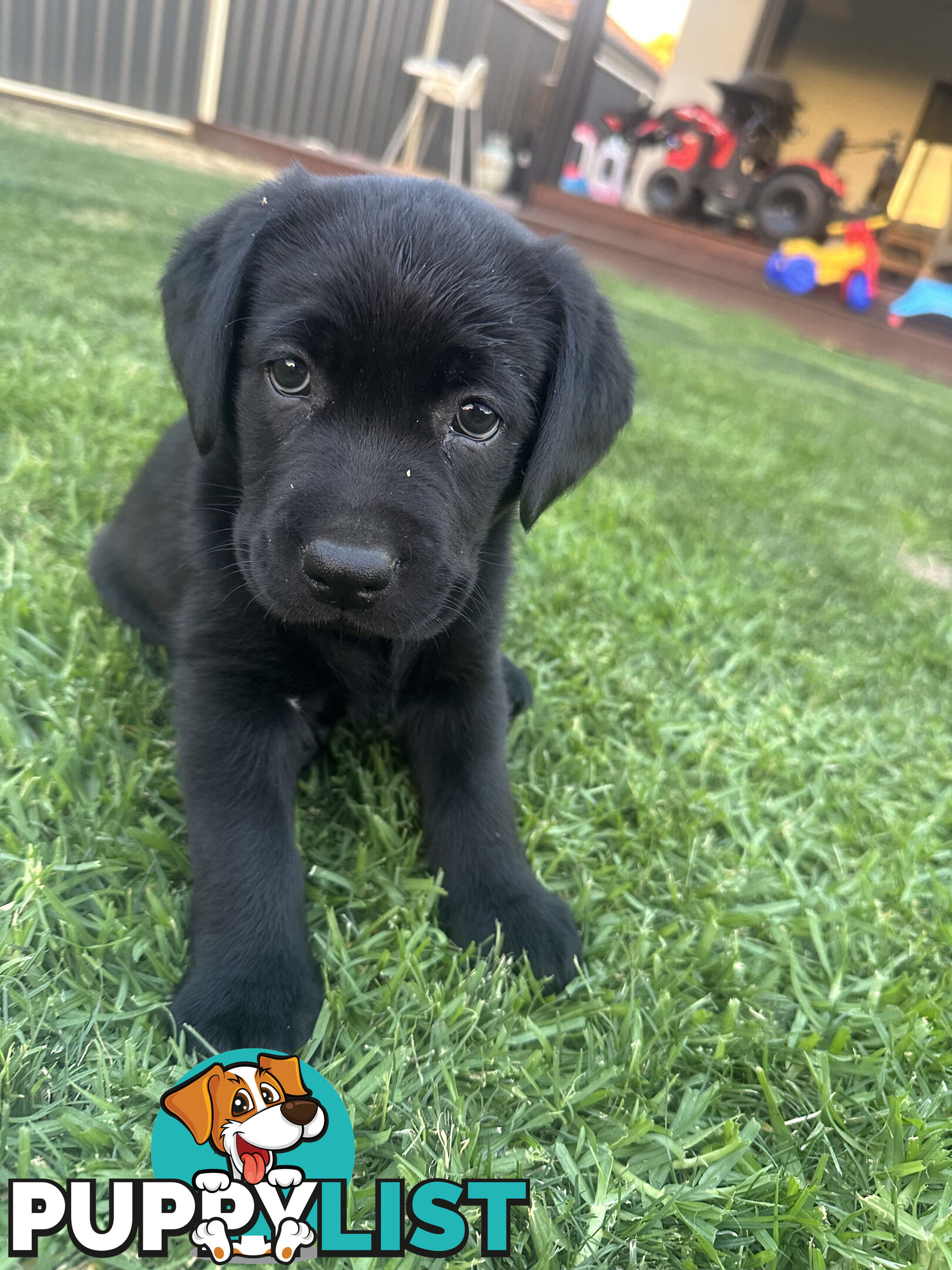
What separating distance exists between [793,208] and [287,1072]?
12.7m

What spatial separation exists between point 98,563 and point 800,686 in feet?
6.69

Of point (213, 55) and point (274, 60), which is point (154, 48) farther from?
point (274, 60)

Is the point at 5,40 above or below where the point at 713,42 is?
below

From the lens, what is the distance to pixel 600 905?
1.71 m

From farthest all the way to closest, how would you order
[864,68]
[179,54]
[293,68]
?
[864,68] → [293,68] → [179,54]

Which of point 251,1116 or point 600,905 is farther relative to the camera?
point 600,905

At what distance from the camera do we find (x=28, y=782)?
1.50 m

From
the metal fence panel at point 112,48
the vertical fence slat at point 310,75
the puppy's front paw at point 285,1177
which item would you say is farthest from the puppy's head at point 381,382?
the vertical fence slat at point 310,75

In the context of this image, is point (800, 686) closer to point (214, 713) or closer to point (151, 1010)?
point (214, 713)

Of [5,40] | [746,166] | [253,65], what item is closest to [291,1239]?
[746,166]

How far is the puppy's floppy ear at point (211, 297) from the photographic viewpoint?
1586mm

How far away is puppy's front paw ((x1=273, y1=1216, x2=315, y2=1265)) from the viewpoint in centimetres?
97

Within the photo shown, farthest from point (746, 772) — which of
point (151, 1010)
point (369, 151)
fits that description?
point (369, 151)

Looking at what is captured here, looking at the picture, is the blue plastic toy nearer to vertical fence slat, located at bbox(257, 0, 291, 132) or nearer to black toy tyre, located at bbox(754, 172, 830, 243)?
black toy tyre, located at bbox(754, 172, 830, 243)
